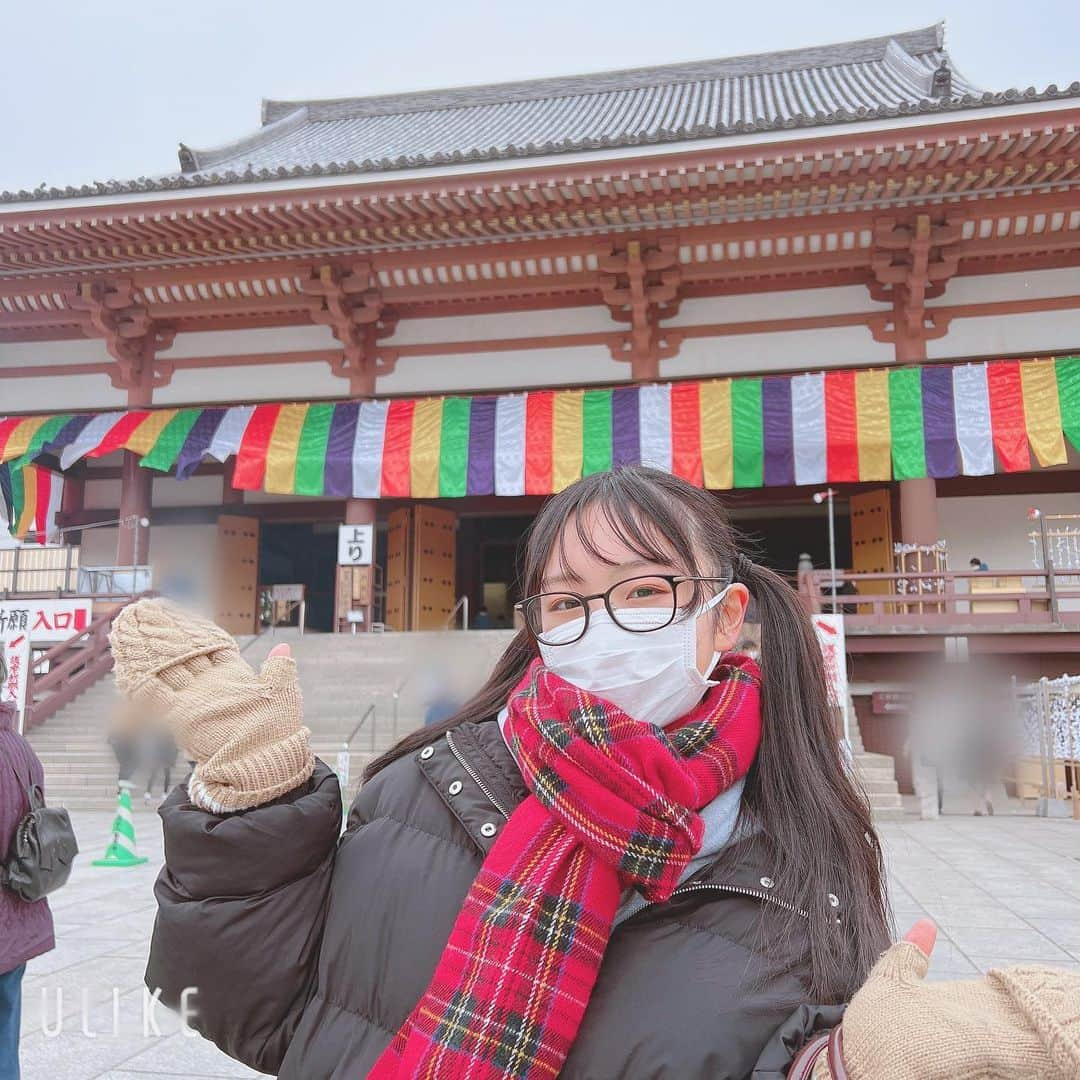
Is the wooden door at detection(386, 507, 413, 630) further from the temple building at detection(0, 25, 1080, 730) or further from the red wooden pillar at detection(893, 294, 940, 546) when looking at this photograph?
the red wooden pillar at detection(893, 294, 940, 546)

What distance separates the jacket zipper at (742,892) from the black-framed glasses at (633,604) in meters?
0.36

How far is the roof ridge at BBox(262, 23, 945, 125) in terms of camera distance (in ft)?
60.0

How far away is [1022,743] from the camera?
9.20m

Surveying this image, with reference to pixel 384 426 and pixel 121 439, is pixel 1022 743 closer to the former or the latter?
pixel 384 426

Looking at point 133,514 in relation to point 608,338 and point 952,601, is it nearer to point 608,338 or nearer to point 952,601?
point 608,338

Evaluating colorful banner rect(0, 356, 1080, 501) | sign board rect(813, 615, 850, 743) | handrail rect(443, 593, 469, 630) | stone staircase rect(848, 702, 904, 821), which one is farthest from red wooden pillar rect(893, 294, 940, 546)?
handrail rect(443, 593, 469, 630)

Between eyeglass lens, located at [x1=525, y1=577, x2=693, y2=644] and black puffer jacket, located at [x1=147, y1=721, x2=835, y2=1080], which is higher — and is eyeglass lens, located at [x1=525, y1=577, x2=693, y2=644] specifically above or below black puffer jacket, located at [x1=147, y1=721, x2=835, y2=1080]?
above

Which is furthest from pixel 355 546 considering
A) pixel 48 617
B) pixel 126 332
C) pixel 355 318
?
pixel 126 332

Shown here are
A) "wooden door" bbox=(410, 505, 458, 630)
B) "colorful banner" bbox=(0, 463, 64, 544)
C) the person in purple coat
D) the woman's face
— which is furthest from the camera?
"wooden door" bbox=(410, 505, 458, 630)

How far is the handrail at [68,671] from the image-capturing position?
377 inches

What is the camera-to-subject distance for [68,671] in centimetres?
1017

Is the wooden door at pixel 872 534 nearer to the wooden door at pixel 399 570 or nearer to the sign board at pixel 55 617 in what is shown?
the wooden door at pixel 399 570

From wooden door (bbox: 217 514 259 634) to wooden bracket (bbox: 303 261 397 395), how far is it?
3.56m

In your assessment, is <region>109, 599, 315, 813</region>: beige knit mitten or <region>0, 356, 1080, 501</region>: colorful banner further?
<region>0, 356, 1080, 501</region>: colorful banner
